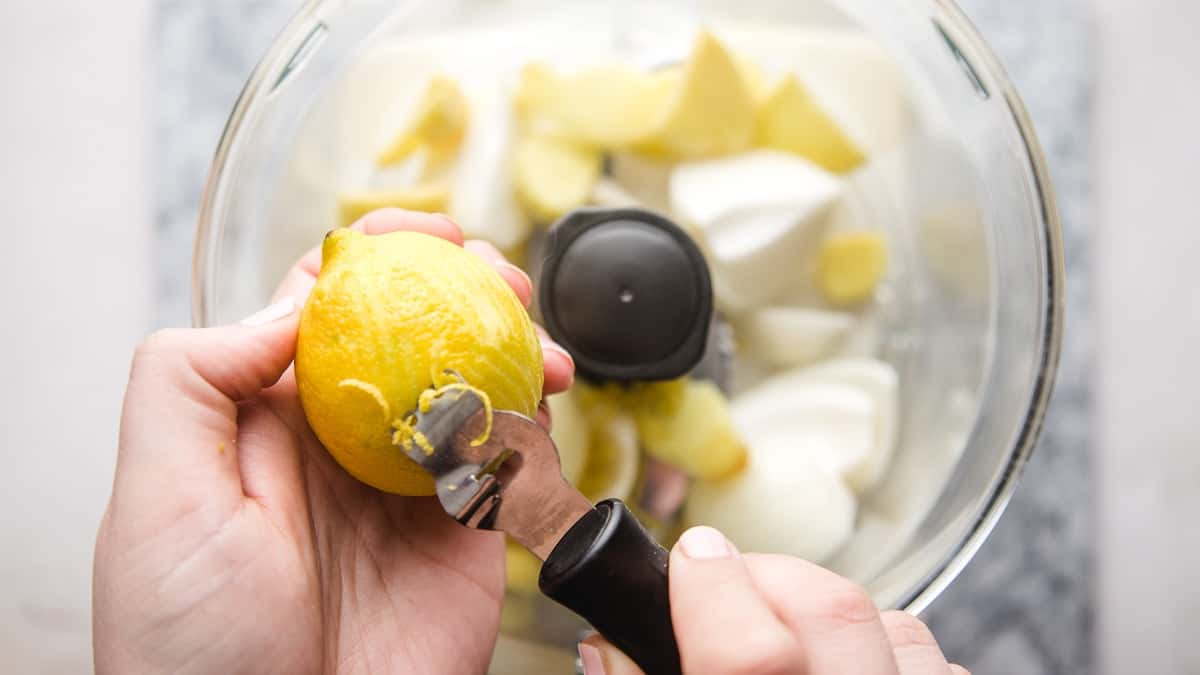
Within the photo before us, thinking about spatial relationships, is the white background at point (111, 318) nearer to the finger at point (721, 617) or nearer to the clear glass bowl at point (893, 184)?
the clear glass bowl at point (893, 184)

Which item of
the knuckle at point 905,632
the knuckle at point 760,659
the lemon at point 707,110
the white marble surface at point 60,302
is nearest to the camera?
A: the knuckle at point 760,659

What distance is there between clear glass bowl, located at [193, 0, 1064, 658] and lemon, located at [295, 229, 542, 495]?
27 centimetres

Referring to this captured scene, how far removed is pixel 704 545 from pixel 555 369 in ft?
0.50

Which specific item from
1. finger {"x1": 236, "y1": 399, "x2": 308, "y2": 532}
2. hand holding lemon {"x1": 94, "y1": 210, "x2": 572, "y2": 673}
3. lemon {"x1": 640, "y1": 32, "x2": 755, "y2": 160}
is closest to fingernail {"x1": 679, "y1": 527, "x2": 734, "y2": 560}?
hand holding lemon {"x1": 94, "y1": 210, "x2": 572, "y2": 673}

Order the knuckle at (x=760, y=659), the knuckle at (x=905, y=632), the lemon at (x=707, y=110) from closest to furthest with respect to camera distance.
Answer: the knuckle at (x=760, y=659) < the knuckle at (x=905, y=632) < the lemon at (x=707, y=110)

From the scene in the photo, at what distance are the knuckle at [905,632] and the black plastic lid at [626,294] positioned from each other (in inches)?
8.4

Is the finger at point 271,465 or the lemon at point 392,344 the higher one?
the lemon at point 392,344

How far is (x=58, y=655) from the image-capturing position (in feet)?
3.03

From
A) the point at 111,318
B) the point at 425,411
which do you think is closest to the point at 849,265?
the point at 425,411

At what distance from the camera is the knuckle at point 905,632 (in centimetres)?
54

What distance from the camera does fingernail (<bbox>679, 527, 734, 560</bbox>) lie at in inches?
18.4

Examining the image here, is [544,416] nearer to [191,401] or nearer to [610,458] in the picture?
[610,458]

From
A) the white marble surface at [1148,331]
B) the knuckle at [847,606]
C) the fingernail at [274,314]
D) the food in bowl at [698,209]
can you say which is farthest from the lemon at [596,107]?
the white marble surface at [1148,331]

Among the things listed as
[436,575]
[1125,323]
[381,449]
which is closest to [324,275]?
[381,449]
